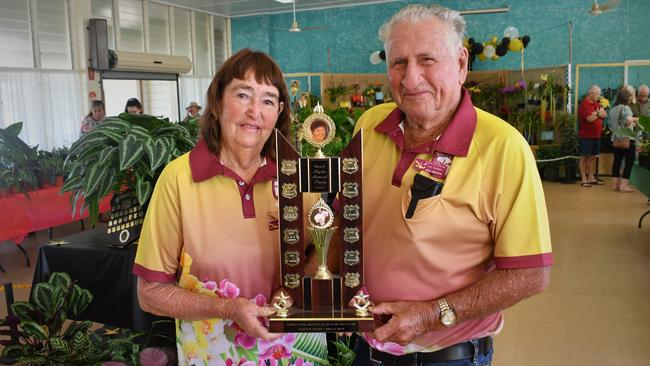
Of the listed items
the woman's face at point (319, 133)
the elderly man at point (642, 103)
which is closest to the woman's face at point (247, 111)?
the woman's face at point (319, 133)

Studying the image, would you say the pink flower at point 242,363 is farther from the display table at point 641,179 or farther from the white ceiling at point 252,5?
the white ceiling at point 252,5

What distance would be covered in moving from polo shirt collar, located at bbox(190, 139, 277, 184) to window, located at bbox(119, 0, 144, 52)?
35.7 feet

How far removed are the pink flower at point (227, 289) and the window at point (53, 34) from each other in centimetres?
948

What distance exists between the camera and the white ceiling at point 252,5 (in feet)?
43.0

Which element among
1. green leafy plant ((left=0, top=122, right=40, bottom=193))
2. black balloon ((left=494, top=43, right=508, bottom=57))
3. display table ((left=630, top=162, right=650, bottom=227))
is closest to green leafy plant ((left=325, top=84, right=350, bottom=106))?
black balloon ((left=494, top=43, right=508, bottom=57))

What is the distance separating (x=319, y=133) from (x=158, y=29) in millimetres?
12090

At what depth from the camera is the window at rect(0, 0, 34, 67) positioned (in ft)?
29.0

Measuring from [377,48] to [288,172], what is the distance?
13.0 metres

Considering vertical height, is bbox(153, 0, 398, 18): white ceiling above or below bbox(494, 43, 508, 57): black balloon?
above

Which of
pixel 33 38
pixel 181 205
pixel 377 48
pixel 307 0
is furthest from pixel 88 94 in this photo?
pixel 181 205

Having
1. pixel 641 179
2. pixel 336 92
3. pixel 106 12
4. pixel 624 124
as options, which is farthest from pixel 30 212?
pixel 624 124

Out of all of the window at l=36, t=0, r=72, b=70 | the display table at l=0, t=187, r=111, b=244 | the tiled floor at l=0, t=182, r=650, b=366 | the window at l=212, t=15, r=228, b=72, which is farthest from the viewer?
the window at l=212, t=15, r=228, b=72

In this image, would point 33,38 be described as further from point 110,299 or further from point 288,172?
point 288,172

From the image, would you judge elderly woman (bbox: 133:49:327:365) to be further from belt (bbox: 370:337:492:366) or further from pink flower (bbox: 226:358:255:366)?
belt (bbox: 370:337:492:366)
